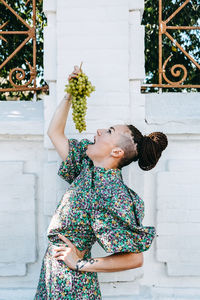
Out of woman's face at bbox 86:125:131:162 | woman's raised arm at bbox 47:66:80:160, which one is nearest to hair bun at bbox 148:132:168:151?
woman's face at bbox 86:125:131:162

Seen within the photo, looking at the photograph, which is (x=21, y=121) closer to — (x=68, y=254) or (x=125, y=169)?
(x=125, y=169)

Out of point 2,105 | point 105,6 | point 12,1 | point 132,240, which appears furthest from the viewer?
point 12,1

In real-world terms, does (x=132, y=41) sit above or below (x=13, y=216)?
above

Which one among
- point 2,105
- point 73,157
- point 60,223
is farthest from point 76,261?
point 2,105

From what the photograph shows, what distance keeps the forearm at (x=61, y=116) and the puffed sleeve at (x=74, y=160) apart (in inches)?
3.8

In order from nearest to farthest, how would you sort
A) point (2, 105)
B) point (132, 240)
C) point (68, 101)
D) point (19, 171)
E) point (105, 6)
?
1. point (132, 240)
2. point (68, 101)
3. point (105, 6)
4. point (19, 171)
5. point (2, 105)

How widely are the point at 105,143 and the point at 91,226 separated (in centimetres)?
43

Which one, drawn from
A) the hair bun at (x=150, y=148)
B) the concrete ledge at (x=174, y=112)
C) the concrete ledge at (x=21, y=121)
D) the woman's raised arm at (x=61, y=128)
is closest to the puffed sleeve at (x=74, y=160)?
the woman's raised arm at (x=61, y=128)

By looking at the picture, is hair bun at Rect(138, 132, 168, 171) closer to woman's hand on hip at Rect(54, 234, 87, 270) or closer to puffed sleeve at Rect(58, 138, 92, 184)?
puffed sleeve at Rect(58, 138, 92, 184)

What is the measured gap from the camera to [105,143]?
1851mm

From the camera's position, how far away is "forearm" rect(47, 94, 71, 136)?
6.62 feet

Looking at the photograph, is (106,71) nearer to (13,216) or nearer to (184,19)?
(13,216)

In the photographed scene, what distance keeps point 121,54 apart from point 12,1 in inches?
82.2

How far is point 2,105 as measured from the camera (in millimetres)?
2607
